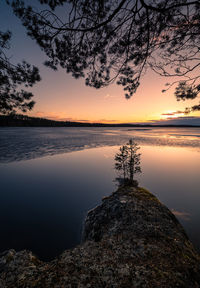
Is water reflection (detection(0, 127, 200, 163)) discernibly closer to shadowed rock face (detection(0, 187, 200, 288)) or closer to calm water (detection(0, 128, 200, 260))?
calm water (detection(0, 128, 200, 260))

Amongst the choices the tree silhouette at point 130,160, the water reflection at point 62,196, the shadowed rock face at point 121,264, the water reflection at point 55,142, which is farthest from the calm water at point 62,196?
the water reflection at point 55,142

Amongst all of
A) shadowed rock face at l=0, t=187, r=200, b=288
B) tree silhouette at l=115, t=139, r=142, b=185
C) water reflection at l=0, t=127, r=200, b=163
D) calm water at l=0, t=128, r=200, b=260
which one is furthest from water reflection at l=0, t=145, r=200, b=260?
water reflection at l=0, t=127, r=200, b=163

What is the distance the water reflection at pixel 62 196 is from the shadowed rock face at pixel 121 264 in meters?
4.13

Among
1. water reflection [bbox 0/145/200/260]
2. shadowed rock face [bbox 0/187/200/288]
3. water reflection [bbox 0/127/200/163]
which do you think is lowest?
water reflection [bbox 0/145/200/260]

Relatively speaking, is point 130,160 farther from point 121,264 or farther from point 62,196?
point 121,264

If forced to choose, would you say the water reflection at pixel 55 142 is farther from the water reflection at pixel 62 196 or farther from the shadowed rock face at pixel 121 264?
the shadowed rock face at pixel 121 264

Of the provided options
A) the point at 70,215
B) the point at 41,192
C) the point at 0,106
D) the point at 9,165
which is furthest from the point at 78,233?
the point at 9,165

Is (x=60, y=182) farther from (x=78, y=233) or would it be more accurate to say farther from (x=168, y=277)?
(x=168, y=277)

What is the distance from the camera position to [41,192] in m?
9.41

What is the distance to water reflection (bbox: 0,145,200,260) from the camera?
5.54 meters

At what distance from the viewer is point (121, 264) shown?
5.87ft

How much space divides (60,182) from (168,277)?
1139 centimetres

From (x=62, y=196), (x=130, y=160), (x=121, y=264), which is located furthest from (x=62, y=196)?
(x=121, y=264)

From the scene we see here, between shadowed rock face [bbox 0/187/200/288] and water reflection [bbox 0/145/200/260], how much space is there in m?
4.13
